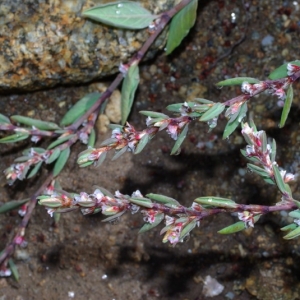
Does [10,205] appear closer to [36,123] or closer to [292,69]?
[36,123]

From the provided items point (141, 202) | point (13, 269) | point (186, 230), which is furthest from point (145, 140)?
point (13, 269)

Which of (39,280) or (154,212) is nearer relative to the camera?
(154,212)

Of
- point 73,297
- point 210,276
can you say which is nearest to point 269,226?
point 210,276

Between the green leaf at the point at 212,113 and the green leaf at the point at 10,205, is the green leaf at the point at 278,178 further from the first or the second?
the green leaf at the point at 10,205

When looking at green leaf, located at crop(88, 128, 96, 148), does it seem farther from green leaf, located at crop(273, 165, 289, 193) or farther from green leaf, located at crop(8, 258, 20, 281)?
green leaf, located at crop(273, 165, 289, 193)

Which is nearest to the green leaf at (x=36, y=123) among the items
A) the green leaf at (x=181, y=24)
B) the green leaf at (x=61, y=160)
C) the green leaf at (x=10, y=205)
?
the green leaf at (x=61, y=160)

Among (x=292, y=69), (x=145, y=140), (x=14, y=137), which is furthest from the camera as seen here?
(x=14, y=137)

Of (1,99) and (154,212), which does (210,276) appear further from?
(1,99)
